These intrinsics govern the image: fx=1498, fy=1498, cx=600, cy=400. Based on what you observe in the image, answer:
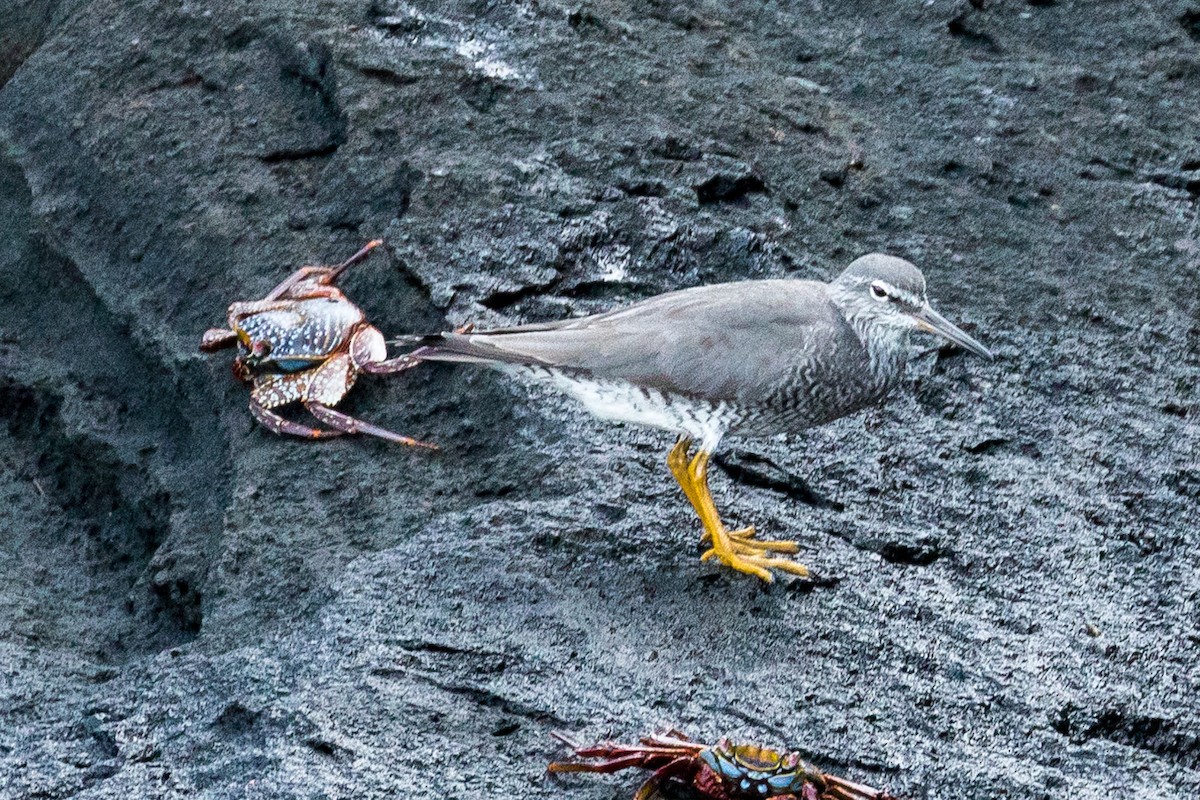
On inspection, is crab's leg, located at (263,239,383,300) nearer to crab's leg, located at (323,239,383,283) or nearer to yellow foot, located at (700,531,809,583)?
crab's leg, located at (323,239,383,283)

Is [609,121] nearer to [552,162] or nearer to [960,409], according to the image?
[552,162]

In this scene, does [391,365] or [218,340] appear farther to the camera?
[218,340]

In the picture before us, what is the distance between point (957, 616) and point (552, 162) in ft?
8.51

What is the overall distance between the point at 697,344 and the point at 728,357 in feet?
0.36

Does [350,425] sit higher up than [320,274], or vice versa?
[320,274]

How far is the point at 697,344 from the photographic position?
15.7 feet

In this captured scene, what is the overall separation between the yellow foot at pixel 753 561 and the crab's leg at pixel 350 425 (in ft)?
3.69

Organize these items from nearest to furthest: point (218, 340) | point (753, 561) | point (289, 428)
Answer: point (753, 561), point (289, 428), point (218, 340)

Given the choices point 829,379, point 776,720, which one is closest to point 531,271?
point 829,379

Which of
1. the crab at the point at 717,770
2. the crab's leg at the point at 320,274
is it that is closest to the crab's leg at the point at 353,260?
the crab's leg at the point at 320,274

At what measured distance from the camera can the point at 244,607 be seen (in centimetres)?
458

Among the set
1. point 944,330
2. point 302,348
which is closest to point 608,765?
point 944,330

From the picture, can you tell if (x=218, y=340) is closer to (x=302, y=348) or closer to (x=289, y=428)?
(x=302, y=348)

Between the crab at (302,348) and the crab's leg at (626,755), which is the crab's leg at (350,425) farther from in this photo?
the crab's leg at (626,755)
